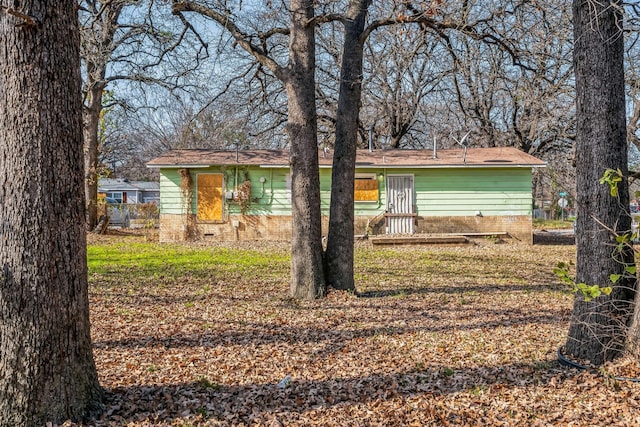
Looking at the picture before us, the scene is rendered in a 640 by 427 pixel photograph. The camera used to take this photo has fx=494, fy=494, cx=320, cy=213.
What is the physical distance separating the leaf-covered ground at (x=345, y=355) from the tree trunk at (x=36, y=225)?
0.44 m

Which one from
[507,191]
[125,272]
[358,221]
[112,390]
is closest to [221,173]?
[358,221]

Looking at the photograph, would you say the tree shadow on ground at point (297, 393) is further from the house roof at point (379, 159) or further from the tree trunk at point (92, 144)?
the tree trunk at point (92, 144)

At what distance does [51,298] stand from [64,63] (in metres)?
1.55

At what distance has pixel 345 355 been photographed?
15.6 ft

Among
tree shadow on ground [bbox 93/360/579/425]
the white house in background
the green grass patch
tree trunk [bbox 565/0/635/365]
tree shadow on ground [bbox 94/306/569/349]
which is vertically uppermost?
the white house in background

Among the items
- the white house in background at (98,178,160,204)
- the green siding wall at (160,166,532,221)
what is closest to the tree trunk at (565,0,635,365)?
the green siding wall at (160,166,532,221)

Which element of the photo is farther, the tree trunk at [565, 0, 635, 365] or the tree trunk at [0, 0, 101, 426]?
the tree trunk at [565, 0, 635, 365]

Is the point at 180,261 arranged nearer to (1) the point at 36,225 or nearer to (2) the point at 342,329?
(2) the point at 342,329

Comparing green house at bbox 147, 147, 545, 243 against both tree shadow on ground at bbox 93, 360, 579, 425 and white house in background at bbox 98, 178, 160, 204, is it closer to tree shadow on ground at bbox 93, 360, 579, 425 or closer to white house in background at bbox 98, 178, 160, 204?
tree shadow on ground at bbox 93, 360, 579, 425

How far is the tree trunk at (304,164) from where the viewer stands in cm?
707

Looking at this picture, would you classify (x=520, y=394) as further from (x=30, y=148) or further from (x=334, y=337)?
(x=30, y=148)

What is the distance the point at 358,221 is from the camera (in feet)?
55.1

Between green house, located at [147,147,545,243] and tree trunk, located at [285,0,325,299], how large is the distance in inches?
372

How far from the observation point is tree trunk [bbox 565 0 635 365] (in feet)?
13.0
